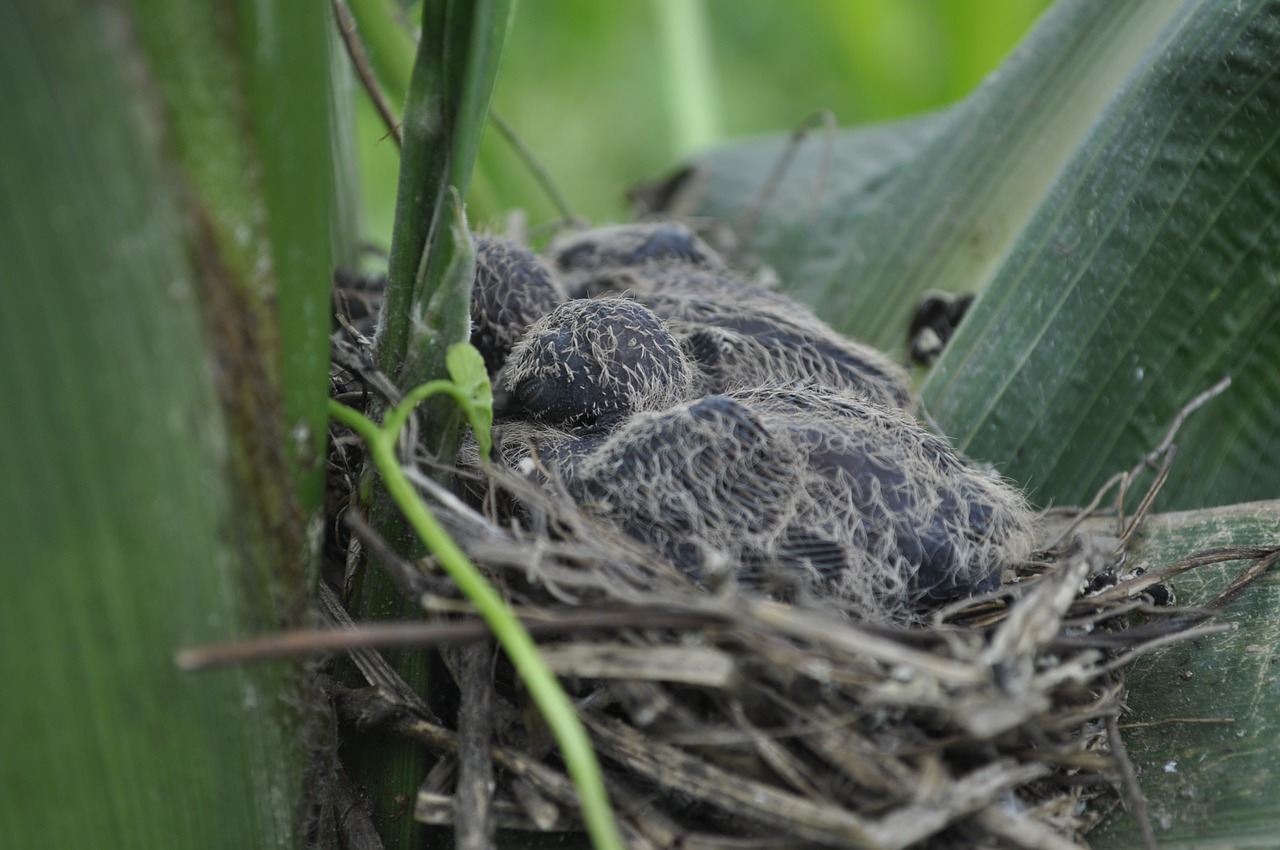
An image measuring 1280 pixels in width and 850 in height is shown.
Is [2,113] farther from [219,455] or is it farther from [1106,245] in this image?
[1106,245]

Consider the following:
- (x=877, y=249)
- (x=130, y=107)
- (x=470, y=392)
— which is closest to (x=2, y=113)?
(x=130, y=107)

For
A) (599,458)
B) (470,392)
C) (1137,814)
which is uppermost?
(470,392)

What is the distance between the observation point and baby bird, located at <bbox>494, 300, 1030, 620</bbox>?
34.6 inches

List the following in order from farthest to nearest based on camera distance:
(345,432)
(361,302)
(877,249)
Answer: (877,249), (361,302), (345,432)

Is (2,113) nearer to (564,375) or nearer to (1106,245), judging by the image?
(564,375)

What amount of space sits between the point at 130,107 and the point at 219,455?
0.65 feet

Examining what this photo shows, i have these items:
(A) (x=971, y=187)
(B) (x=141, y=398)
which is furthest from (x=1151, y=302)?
(B) (x=141, y=398)

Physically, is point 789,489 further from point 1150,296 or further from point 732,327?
point 1150,296

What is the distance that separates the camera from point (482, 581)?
0.65 m

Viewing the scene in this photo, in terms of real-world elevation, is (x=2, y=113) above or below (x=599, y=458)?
above

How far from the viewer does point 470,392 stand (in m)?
0.78

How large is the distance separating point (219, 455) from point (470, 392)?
207 mm

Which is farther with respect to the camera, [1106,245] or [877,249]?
[877,249]

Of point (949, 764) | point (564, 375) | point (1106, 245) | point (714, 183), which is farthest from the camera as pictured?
point (714, 183)
